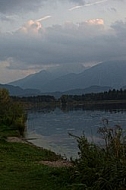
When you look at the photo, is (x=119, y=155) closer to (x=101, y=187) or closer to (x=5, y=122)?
(x=101, y=187)

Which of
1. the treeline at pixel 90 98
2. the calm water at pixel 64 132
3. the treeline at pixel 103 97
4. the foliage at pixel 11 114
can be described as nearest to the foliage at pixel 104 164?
the calm water at pixel 64 132

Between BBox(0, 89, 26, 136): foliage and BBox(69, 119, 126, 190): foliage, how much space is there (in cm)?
3395

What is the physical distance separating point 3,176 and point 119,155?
4.40 metres

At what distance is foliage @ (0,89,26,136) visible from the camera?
4750cm

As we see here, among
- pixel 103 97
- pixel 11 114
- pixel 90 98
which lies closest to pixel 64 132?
pixel 11 114

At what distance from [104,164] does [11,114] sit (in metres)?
43.9

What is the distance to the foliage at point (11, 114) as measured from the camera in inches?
1870

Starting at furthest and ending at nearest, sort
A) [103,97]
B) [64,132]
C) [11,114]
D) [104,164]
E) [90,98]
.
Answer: [90,98] < [103,97] < [11,114] < [64,132] < [104,164]

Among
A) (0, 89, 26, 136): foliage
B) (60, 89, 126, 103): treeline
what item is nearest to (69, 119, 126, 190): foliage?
(0, 89, 26, 136): foliage

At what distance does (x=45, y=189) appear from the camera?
10758mm

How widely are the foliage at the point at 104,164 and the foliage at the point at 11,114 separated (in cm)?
3395

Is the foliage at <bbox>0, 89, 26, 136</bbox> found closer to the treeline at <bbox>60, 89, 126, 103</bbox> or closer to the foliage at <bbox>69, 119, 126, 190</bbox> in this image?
the foliage at <bbox>69, 119, 126, 190</bbox>

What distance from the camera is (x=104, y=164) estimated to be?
10398mm

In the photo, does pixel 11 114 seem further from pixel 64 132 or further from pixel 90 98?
pixel 90 98
